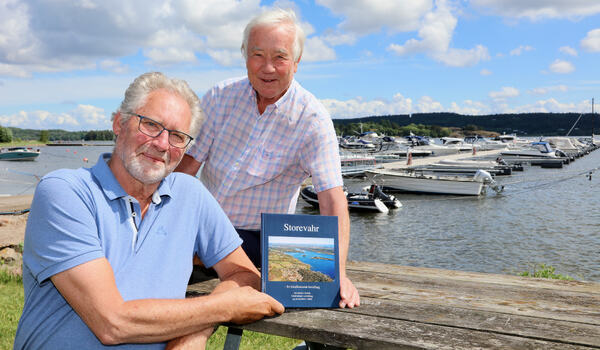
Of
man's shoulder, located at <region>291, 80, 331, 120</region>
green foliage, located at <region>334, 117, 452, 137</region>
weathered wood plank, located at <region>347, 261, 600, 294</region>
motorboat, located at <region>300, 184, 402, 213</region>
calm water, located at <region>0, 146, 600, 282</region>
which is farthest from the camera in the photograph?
green foliage, located at <region>334, 117, 452, 137</region>

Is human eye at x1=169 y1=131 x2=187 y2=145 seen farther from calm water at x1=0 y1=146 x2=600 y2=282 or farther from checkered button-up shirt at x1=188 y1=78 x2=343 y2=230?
calm water at x1=0 y1=146 x2=600 y2=282

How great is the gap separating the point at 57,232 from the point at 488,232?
71.6ft

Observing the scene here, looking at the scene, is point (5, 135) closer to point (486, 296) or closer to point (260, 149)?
point (260, 149)

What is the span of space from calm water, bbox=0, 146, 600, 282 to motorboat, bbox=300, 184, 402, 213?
0.41 m

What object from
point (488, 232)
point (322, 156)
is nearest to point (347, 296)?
point (322, 156)

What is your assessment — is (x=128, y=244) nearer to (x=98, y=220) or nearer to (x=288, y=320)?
(x=98, y=220)

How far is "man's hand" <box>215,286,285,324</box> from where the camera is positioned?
170 cm

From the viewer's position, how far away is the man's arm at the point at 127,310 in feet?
4.83

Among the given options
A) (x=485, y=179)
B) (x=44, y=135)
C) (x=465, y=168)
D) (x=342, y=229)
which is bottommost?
(x=485, y=179)

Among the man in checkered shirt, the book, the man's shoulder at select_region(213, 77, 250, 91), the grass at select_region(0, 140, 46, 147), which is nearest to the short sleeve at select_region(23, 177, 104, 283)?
the book

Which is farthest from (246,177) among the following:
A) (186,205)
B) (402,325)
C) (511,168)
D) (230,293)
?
(511,168)

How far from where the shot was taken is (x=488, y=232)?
21.2 meters

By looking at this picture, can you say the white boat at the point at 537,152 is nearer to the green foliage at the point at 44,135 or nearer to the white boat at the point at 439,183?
the white boat at the point at 439,183

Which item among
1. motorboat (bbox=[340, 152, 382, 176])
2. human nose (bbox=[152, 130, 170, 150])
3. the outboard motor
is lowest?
the outboard motor
